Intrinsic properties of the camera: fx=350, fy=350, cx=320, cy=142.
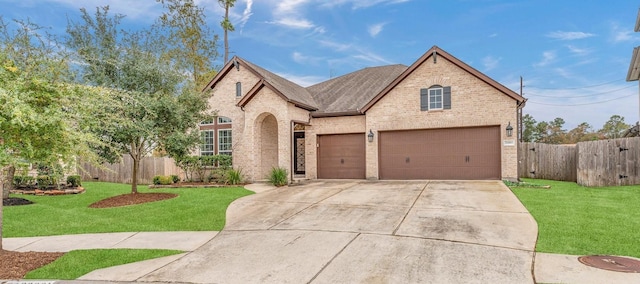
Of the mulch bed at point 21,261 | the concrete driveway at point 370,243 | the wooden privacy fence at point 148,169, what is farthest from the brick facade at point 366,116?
the mulch bed at point 21,261

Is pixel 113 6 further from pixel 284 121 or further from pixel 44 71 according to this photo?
pixel 284 121

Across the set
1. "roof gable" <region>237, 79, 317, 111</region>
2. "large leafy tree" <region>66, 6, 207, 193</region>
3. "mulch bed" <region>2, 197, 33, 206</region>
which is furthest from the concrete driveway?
"mulch bed" <region>2, 197, 33, 206</region>

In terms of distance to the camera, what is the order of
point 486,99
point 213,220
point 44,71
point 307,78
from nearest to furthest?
point 44,71
point 213,220
point 486,99
point 307,78

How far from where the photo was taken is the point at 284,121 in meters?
16.3

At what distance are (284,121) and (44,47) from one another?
30.0 feet

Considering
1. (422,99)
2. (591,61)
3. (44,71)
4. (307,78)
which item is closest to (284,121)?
(422,99)

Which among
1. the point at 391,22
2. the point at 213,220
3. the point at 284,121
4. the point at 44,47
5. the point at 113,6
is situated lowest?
the point at 213,220

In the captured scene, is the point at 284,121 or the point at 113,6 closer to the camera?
the point at 113,6

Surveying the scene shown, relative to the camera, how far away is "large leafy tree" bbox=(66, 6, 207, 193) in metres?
11.6

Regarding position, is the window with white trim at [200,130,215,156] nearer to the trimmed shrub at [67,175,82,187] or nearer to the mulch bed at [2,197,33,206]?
the trimmed shrub at [67,175,82,187]

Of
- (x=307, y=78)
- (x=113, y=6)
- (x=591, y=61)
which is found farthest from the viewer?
(x=307, y=78)

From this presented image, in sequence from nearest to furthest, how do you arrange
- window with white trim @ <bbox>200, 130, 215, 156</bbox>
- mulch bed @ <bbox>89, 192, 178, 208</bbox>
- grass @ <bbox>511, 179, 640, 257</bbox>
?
grass @ <bbox>511, 179, 640, 257</bbox> → mulch bed @ <bbox>89, 192, 178, 208</bbox> → window with white trim @ <bbox>200, 130, 215, 156</bbox>

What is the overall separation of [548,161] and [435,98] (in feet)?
21.4

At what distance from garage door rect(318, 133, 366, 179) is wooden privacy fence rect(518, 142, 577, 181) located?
762 cm
